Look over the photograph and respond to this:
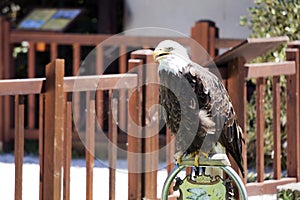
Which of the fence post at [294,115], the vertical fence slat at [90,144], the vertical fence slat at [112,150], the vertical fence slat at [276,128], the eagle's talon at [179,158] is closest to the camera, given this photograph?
the eagle's talon at [179,158]

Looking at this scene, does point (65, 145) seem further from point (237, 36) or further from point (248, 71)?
point (237, 36)

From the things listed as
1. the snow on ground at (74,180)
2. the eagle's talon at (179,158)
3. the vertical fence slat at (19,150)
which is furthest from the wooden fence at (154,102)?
the eagle's talon at (179,158)

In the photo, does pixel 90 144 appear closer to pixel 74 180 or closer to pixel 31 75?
pixel 74 180

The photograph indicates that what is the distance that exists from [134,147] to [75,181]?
1.86m

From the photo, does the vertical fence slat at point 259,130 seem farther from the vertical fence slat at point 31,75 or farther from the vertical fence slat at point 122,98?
the vertical fence slat at point 31,75

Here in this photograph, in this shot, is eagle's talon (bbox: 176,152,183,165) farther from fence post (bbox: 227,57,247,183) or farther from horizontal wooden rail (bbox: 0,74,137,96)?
fence post (bbox: 227,57,247,183)

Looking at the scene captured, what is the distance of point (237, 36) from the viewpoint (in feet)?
35.1

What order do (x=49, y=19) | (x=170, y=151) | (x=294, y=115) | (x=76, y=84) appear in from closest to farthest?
(x=76, y=84), (x=170, y=151), (x=294, y=115), (x=49, y=19)

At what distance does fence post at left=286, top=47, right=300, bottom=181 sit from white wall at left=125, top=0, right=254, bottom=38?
100 inches

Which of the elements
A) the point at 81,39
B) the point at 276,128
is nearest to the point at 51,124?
the point at 276,128

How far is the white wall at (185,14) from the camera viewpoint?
35.2ft

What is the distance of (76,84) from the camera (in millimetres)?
6371

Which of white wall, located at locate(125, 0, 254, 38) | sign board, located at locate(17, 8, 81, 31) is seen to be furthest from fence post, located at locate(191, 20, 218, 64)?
sign board, located at locate(17, 8, 81, 31)

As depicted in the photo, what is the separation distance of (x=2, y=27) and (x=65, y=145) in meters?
4.51
